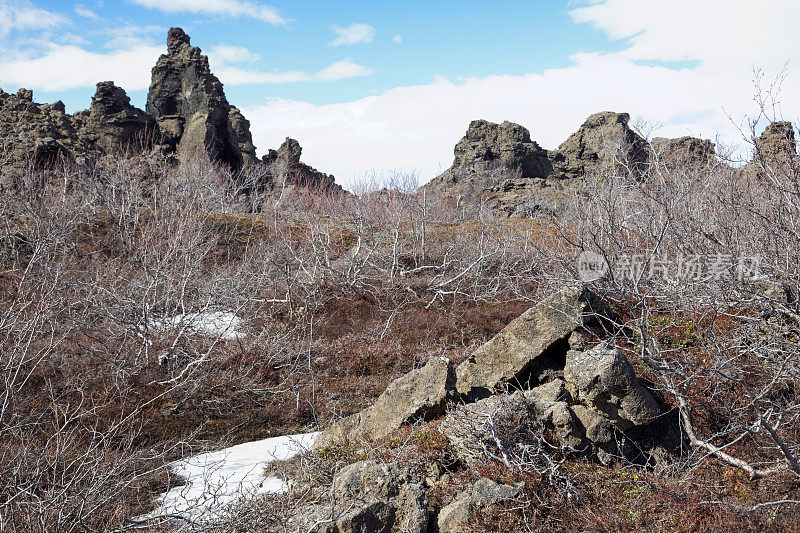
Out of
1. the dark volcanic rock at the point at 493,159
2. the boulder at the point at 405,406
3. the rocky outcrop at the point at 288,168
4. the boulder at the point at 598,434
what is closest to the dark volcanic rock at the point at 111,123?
the rocky outcrop at the point at 288,168

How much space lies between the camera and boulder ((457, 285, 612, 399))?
639 cm

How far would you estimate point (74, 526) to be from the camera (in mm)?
3307

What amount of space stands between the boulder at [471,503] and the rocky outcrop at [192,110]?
29.6m

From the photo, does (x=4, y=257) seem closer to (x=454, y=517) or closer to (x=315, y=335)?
(x=315, y=335)

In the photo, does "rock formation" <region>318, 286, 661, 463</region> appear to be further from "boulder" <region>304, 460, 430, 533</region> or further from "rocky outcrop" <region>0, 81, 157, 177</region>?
"rocky outcrop" <region>0, 81, 157, 177</region>

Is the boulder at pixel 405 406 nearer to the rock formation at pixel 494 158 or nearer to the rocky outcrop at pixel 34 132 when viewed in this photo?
the rocky outcrop at pixel 34 132

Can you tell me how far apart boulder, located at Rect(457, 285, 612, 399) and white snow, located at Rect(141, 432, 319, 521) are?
7.57 ft

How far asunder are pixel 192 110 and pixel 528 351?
119ft

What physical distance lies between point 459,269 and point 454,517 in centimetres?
1179

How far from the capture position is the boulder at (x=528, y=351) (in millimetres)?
6395

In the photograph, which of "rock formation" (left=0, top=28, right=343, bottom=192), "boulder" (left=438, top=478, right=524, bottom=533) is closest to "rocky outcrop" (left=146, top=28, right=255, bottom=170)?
"rock formation" (left=0, top=28, right=343, bottom=192)

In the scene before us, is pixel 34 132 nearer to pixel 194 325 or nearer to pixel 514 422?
pixel 194 325

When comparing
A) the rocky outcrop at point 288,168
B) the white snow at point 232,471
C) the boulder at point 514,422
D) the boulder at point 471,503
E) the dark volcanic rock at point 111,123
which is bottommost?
the white snow at point 232,471

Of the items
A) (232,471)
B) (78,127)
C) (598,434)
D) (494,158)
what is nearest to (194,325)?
(232,471)
